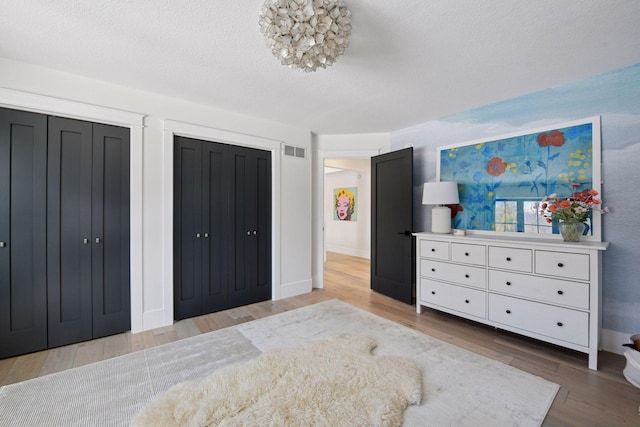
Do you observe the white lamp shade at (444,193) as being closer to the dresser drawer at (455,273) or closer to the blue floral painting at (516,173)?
the blue floral painting at (516,173)

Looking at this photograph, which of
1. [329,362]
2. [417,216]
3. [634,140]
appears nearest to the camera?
[329,362]

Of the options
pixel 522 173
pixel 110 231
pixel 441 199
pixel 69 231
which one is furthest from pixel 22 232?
pixel 522 173

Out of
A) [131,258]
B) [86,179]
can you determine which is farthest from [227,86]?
[131,258]

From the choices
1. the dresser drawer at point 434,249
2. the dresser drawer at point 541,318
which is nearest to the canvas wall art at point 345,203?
the dresser drawer at point 434,249

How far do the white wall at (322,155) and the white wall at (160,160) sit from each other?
0.32 meters

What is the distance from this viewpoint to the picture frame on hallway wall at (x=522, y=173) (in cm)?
245

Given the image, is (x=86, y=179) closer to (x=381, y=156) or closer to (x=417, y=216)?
(x=381, y=156)

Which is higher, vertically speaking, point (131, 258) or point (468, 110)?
point (468, 110)

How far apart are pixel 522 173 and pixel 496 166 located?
261 mm

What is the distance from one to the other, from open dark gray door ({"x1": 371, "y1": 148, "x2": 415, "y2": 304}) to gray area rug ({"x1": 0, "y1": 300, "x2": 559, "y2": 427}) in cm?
102

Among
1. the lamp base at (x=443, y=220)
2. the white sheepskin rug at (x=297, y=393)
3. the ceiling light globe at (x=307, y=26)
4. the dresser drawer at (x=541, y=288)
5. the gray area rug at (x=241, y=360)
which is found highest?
the ceiling light globe at (x=307, y=26)

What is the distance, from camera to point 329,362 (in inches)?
80.2

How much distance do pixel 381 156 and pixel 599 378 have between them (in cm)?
308

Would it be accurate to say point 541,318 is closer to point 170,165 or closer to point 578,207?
point 578,207
